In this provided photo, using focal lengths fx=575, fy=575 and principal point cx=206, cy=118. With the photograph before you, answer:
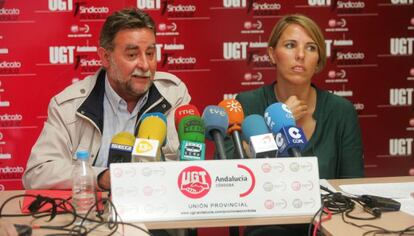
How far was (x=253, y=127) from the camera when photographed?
5.92 ft

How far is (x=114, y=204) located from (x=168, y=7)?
215 centimetres

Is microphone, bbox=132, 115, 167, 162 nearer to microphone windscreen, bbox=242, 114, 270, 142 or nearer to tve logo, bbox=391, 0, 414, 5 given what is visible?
microphone windscreen, bbox=242, 114, 270, 142

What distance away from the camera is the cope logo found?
5.54ft

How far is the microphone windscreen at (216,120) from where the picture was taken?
70.7 inches

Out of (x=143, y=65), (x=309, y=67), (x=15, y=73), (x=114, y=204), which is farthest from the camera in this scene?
(x=15, y=73)

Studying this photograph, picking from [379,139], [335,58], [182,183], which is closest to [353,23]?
[335,58]

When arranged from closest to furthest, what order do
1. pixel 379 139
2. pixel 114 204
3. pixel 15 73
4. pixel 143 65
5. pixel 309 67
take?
pixel 114 204 < pixel 143 65 < pixel 309 67 < pixel 15 73 < pixel 379 139

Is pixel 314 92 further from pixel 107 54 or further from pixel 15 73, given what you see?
pixel 15 73

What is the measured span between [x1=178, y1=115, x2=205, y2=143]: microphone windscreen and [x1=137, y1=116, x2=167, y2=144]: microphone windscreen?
0.06 metres

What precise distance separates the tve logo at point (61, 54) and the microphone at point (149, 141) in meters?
1.88

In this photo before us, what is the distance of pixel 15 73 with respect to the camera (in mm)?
3541

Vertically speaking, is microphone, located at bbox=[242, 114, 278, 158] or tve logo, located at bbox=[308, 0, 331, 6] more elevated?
tve logo, located at bbox=[308, 0, 331, 6]

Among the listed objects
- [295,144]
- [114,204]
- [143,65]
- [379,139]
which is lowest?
[379,139]

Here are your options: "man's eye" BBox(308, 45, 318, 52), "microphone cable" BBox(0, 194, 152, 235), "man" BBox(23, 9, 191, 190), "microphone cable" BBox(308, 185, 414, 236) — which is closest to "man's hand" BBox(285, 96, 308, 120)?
"man's eye" BBox(308, 45, 318, 52)
